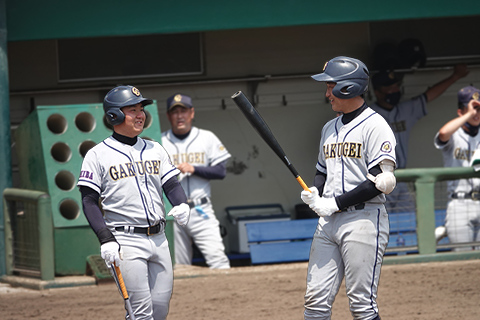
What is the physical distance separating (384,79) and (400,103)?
0.52 metres

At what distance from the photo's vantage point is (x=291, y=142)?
8148 mm

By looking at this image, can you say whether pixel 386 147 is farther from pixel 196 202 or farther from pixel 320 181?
pixel 196 202

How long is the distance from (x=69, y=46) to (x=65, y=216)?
2163mm

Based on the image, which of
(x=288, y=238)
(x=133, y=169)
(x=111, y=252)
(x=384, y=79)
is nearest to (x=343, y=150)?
(x=133, y=169)

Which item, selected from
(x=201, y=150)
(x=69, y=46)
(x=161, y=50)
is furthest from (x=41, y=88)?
(x=201, y=150)

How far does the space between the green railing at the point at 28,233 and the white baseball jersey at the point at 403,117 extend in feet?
12.4

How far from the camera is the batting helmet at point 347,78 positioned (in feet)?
11.7

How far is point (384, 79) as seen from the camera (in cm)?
761

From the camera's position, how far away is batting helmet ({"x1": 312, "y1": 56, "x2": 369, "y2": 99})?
358 cm

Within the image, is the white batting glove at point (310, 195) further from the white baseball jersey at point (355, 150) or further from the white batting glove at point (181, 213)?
the white batting glove at point (181, 213)

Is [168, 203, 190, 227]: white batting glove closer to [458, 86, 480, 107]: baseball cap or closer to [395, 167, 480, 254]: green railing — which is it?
[395, 167, 480, 254]: green railing

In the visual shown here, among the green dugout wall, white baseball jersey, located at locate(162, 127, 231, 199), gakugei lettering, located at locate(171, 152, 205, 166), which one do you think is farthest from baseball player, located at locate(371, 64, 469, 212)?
the green dugout wall

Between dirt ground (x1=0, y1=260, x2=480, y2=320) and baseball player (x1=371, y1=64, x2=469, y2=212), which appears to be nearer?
dirt ground (x1=0, y1=260, x2=480, y2=320)

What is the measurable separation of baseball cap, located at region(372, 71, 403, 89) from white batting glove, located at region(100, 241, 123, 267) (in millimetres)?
4875
